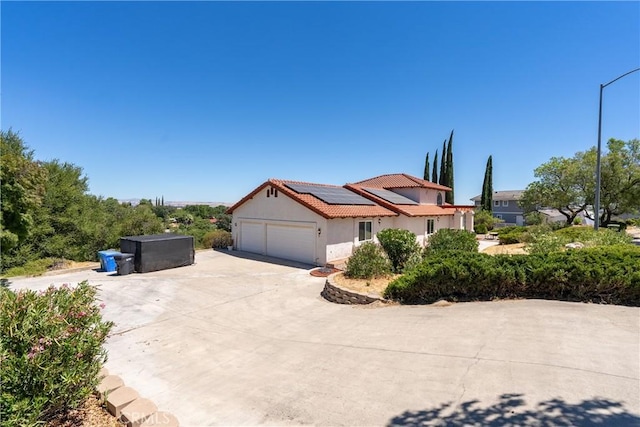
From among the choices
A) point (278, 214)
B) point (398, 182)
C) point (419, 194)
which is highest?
point (398, 182)

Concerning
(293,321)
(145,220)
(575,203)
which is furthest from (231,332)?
(575,203)

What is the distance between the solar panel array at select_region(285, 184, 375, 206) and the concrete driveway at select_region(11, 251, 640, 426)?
9.49 meters

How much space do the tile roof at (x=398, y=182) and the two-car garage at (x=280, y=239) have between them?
10850mm

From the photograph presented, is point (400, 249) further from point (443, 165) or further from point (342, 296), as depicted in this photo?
point (443, 165)

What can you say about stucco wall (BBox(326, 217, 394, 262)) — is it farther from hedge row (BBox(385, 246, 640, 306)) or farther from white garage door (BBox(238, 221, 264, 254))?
hedge row (BBox(385, 246, 640, 306))

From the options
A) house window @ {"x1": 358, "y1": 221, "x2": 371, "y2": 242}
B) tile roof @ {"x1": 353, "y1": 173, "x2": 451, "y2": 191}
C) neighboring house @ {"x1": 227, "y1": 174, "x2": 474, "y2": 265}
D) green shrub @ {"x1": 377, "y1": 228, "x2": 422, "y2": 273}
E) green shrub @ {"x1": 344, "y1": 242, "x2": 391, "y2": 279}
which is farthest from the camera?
tile roof @ {"x1": 353, "y1": 173, "x2": 451, "y2": 191}

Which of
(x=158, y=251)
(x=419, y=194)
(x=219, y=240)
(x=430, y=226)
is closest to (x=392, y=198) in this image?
(x=419, y=194)

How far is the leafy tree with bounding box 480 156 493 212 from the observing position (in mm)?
47844

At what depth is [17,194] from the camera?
11.2m

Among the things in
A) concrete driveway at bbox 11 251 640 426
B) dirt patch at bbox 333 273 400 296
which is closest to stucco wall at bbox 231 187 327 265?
dirt patch at bbox 333 273 400 296

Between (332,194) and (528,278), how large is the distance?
1334 centimetres

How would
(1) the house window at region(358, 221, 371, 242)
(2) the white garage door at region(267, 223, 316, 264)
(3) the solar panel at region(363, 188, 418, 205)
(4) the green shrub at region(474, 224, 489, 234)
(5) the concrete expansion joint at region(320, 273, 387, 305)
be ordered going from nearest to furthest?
(5) the concrete expansion joint at region(320, 273, 387, 305) → (2) the white garage door at region(267, 223, 316, 264) → (1) the house window at region(358, 221, 371, 242) → (3) the solar panel at region(363, 188, 418, 205) → (4) the green shrub at region(474, 224, 489, 234)

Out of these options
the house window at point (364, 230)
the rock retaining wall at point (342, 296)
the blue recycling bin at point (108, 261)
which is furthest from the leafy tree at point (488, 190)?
the blue recycling bin at point (108, 261)

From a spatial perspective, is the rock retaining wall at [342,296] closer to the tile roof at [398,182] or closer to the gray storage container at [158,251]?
the gray storage container at [158,251]
